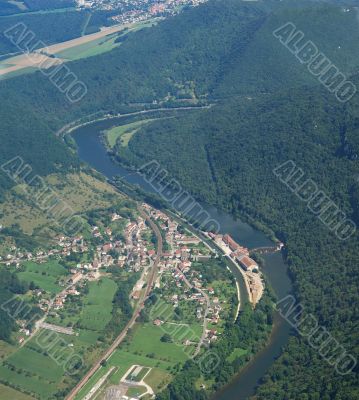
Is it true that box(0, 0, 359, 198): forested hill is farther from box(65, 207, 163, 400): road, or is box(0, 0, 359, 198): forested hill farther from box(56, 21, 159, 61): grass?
box(65, 207, 163, 400): road

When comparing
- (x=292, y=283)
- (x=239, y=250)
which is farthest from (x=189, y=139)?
(x=292, y=283)

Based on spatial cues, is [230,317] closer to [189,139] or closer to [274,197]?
[274,197]

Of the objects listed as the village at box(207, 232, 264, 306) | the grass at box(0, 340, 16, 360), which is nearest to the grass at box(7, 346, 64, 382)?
the grass at box(0, 340, 16, 360)

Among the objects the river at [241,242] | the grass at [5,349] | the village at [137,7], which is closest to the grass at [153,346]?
the river at [241,242]

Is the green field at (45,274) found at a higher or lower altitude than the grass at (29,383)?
higher

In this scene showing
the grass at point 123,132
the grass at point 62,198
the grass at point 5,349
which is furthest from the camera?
the grass at point 123,132

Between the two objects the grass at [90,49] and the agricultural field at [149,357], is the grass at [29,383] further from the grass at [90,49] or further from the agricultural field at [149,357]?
the grass at [90,49]

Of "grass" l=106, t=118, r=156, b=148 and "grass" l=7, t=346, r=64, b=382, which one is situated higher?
"grass" l=106, t=118, r=156, b=148
